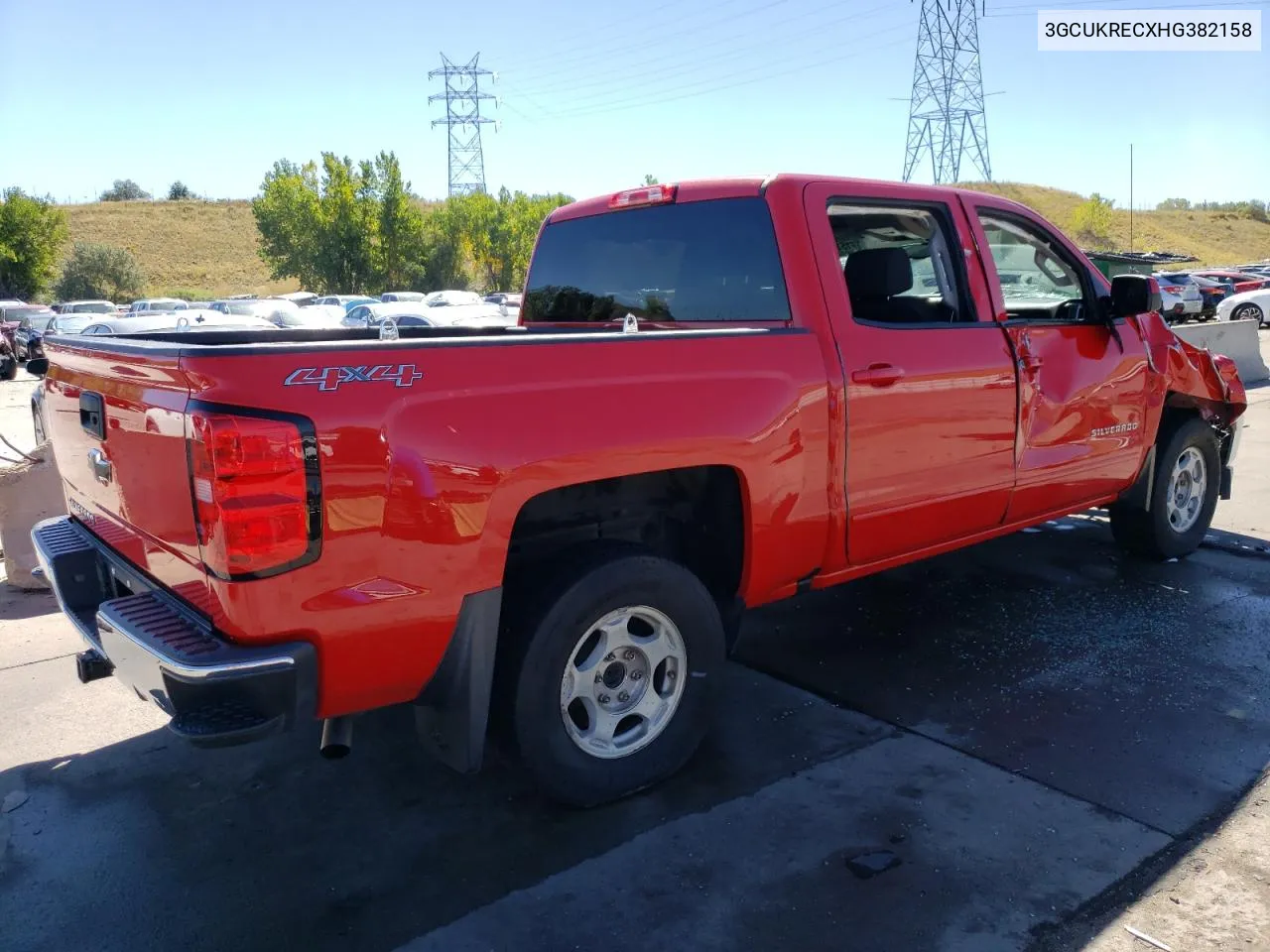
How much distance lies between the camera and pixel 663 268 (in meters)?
4.18

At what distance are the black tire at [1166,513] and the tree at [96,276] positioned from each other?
66472 millimetres

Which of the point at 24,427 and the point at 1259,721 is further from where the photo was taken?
the point at 24,427

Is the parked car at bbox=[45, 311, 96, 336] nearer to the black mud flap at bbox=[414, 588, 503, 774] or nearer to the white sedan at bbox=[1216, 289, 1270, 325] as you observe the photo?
the black mud flap at bbox=[414, 588, 503, 774]

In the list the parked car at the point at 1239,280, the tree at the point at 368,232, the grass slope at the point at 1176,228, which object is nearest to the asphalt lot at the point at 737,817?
the parked car at the point at 1239,280

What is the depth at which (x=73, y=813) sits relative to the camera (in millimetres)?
3352

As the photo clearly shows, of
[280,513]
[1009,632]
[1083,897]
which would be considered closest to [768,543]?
[1083,897]

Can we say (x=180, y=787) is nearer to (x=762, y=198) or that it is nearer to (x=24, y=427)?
(x=762, y=198)

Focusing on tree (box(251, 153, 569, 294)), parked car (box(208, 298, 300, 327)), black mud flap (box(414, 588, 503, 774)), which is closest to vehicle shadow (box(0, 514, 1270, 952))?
black mud flap (box(414, 588, 503, 774))

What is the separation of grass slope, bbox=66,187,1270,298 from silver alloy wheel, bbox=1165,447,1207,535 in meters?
67.6

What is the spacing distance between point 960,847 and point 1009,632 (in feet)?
6.86

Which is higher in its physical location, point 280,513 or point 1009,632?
point 280,513

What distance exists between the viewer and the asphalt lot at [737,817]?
2.71 m

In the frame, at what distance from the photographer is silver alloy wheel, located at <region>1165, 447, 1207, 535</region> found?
5789 mm

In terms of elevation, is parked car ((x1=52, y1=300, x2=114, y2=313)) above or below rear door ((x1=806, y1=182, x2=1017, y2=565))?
above
